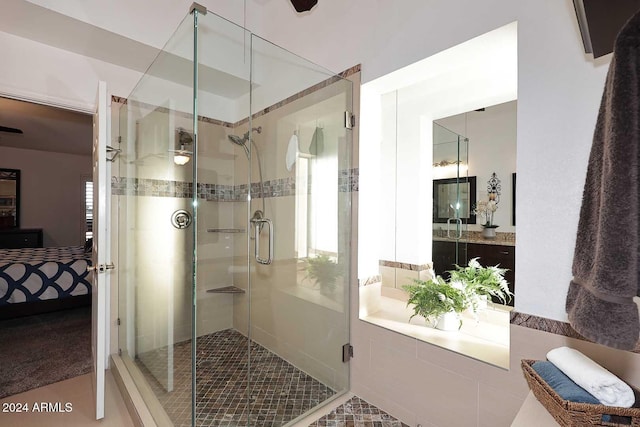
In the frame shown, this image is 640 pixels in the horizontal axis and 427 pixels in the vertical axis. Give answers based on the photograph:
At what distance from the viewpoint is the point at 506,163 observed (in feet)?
5.90

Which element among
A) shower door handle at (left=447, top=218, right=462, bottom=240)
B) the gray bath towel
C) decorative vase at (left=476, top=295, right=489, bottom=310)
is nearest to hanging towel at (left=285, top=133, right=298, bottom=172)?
shower door handle at (left=447, top=218, right=462, bottom=240)

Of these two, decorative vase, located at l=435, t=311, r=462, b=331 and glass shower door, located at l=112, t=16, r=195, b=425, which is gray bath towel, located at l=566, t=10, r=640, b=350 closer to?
decorative vase, located at l=435, t=311, r=462, b=331

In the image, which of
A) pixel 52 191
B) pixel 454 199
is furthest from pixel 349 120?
pixel 52 191

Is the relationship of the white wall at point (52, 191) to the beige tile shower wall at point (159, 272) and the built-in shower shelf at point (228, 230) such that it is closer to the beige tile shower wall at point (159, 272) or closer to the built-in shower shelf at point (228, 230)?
the beige tile shower wall at point (159, 272)

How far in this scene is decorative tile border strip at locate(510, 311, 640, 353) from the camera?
1194 mm

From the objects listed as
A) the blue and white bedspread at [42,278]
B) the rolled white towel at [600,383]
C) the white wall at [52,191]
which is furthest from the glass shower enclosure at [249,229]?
the white wall at [52,191]

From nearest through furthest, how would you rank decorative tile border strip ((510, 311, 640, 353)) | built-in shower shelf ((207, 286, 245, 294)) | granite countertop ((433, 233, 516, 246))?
decorative tile border strip ((510, 311, 640, 353))
granite countertop ((433, 233, 516, 246))
built-in shower shelf ((207, 286, 245, 294))

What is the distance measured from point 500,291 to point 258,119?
5.94 ft

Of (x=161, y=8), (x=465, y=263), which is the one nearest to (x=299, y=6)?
(x=161, y=8)

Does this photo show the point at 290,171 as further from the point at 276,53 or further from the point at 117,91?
the point at 117,91

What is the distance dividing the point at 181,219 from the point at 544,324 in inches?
72.7

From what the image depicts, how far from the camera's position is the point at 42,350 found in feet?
8.94

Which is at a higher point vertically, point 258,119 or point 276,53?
point 276,53

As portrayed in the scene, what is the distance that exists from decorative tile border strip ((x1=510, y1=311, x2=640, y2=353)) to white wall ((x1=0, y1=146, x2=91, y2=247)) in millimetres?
7845
